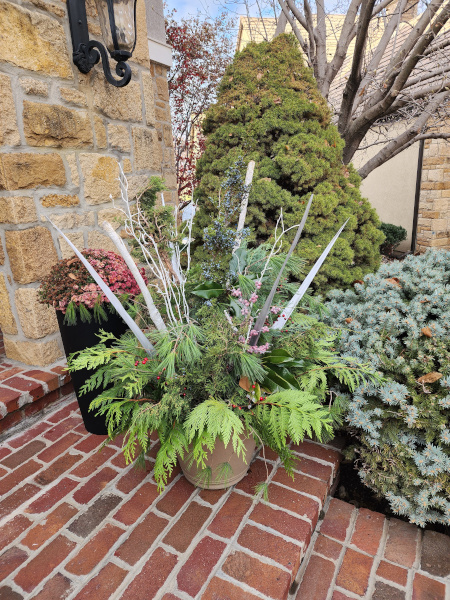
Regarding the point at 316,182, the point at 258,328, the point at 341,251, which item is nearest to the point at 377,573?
the point at 258,328

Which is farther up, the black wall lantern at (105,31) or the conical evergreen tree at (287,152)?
the black wall lantern at (105,31)

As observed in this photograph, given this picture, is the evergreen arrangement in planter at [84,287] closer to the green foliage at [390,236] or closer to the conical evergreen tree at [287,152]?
the conical evergreen tree at [287,152]

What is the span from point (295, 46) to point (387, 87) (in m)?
1.27

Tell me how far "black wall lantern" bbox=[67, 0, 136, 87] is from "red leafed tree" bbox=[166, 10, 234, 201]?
352 centimetres

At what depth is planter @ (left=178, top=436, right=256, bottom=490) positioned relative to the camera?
1533 mm

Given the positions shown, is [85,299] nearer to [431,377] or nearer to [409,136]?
[431,377]

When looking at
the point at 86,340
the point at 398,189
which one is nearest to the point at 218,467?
the point at 86,340

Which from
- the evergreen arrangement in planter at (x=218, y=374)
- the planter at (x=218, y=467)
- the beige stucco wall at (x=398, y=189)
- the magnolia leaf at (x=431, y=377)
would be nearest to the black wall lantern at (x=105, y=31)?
the evergreen arrangement in planter at (x=218, y=374)

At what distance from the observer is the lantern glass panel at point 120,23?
2213 mm

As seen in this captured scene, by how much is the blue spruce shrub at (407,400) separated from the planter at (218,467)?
530 millimetres

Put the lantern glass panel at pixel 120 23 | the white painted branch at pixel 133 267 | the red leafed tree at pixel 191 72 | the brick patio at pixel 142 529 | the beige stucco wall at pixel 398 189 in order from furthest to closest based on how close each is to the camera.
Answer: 1. the beige stucco wall at pixel 398 189
2. the red leafed tree at pixel 191 72
3. the lantern glass panel at pixel 120 23
4. the white painted branch at pixel 133 267
5. the brick patio at pixel 142 529

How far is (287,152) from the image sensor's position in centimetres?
276

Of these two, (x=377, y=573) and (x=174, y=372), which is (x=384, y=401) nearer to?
(x=377, y=573)

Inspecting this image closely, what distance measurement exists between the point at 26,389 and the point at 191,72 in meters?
5.87
